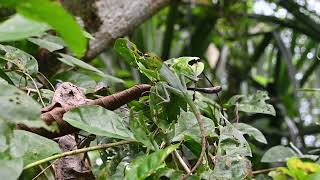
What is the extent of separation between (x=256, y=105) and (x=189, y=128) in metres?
0.22

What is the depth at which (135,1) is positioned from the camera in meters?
0.95

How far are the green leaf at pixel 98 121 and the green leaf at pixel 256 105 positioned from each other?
0.85 feet

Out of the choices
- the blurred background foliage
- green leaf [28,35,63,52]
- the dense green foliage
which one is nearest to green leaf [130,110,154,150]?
the dense green foliage

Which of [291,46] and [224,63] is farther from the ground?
[291,46]

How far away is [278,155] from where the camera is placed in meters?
0.65

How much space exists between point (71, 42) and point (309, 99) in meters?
1.69

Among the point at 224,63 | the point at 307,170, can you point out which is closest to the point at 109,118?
the point at 307,170

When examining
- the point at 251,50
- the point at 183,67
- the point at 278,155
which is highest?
the point at 183,67

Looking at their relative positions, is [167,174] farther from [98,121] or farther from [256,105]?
[256,105]

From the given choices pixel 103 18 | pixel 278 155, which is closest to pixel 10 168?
pixel 278 155

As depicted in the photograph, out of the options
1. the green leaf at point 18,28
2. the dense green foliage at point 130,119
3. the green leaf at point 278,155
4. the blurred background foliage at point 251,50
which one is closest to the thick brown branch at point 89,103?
the dense green foliage at point 130,119

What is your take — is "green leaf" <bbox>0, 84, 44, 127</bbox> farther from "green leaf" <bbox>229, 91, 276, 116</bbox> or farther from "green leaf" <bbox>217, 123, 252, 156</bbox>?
"green leaf" <bbox>229, 91, 276, 116</bbox>

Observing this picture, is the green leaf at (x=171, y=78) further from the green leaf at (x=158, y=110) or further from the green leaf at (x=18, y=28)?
the green leaf at (x=18, y=28)

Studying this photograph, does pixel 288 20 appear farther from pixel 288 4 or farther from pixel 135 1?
pixel 135 1
